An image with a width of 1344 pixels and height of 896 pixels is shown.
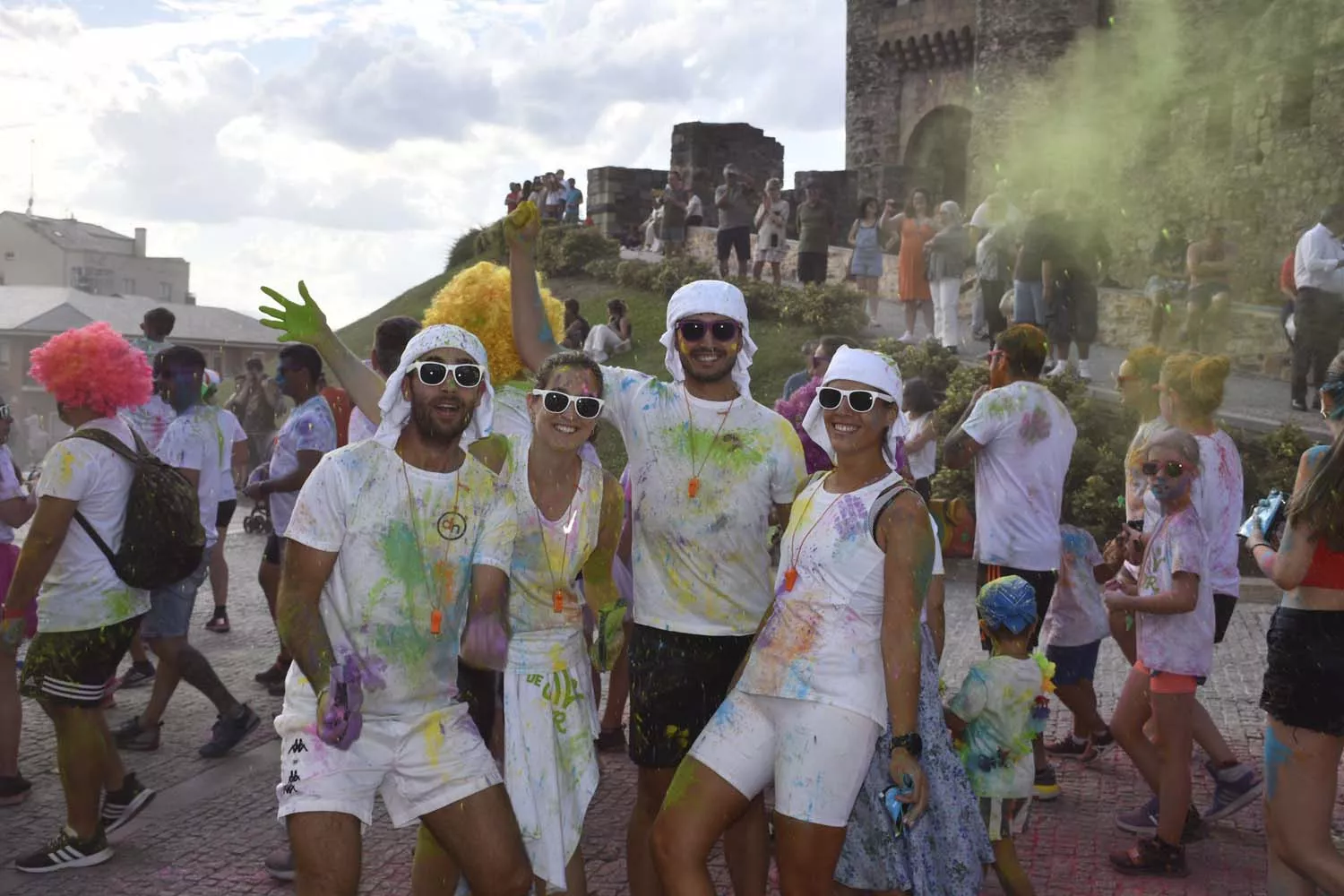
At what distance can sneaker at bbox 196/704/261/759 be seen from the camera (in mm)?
6574

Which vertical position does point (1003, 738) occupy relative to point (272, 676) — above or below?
above

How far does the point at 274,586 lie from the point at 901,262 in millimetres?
10809

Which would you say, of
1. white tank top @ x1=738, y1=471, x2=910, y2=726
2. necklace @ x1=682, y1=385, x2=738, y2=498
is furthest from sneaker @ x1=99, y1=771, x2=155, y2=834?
white tank top @ x1=738, y1=471, x2=910, y2=726

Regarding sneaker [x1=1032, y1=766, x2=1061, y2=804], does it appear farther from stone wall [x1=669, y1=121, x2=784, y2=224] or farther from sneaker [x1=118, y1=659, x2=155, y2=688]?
stone wall [x1=669, y1=121, x2=784, y2=224]

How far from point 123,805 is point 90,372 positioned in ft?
5.79

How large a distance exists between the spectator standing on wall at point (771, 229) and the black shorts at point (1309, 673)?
16.5 metres

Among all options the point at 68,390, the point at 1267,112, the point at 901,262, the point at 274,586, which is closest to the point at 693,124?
the point at 1267,112

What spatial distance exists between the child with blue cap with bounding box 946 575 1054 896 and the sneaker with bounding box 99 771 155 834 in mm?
3342

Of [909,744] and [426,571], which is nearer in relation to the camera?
[909,744]

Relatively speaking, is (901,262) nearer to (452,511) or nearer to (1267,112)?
(1267,112)

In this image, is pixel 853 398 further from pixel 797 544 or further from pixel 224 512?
pixel 224 512

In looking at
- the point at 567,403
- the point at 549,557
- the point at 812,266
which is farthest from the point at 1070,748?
the point at 812,266

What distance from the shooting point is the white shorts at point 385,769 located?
3.55 metres

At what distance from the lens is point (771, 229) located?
20641 millimetres
